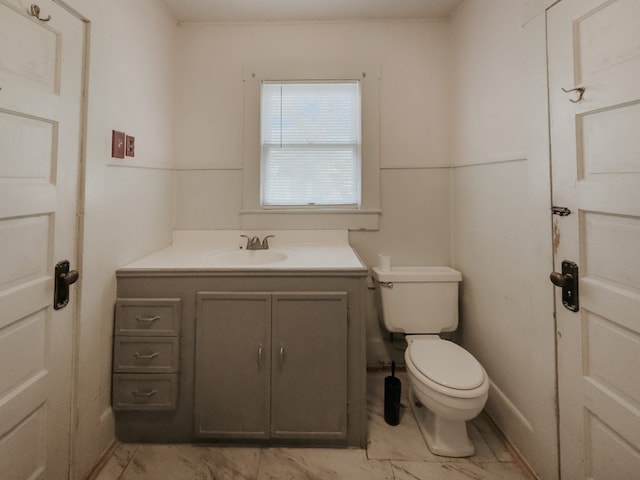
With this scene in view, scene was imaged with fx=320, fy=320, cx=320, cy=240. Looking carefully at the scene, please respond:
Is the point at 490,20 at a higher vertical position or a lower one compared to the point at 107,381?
higher

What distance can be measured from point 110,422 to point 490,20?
2.85 meters

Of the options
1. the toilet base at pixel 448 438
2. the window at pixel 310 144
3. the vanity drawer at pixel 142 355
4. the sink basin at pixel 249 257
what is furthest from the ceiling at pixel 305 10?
the toilet base at pixel 448 438

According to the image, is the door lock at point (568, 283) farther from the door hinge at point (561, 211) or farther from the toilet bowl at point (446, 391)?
the toilet bowl at point (446, 391)

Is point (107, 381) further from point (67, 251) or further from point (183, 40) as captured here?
point (183, 40)

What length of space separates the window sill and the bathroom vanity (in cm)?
74

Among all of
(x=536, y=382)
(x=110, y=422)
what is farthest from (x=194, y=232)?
(x=536, y=382)

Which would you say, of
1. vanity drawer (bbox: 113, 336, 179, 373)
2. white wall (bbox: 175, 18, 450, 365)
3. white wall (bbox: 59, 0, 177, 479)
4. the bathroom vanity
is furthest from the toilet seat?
white wall (bbox: 59, 0, 177, 479)

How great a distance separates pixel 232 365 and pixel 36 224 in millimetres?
967

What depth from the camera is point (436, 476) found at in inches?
Answer: 55.4

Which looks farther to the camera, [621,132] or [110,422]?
[110,422]

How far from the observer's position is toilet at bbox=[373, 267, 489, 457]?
140 cm

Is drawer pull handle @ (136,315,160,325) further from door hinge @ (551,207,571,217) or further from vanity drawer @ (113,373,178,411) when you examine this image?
door hinge @ (551,207,571,217)

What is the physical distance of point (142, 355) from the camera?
154cm

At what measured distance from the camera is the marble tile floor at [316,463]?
55.5 inches
